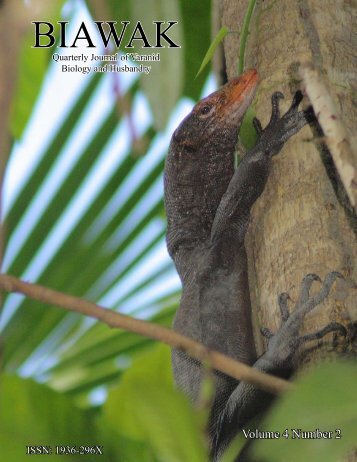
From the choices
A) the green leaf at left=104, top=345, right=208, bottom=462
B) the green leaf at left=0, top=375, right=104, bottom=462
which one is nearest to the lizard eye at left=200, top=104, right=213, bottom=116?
the green leaf at left=0, top=375, right=104, bottom=462

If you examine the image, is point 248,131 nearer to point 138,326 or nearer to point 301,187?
point 301,187

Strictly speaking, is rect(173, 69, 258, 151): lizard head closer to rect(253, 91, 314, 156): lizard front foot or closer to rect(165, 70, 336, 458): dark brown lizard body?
rect(165, 70, 336, 458): dark brown lizard body

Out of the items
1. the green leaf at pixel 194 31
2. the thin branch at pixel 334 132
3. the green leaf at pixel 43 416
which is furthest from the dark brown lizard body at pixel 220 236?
the green leaf at pixel 43 416

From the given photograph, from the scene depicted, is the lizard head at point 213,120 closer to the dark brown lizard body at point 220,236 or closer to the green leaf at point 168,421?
the dark brown lizard body at point 220,236

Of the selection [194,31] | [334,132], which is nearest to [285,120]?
[194,31]

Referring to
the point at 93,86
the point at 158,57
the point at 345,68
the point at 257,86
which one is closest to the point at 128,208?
the point at 93,86

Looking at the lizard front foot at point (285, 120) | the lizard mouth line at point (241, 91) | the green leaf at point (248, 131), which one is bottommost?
the lizard front foot at point (285, 120)
